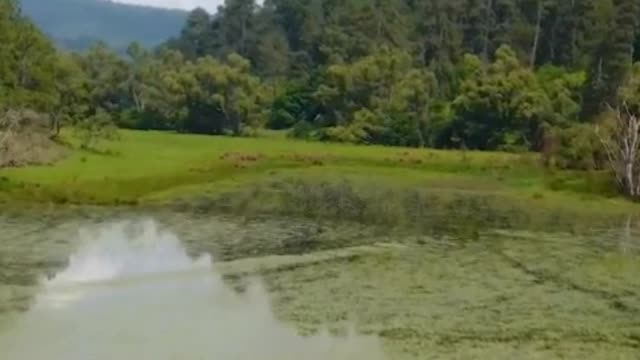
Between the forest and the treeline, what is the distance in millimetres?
110

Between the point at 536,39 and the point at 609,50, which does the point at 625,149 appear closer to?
the point at 609,50

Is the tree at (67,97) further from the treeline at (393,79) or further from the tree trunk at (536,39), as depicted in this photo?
the tree trunk at (536,39)

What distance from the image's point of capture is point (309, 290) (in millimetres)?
23062

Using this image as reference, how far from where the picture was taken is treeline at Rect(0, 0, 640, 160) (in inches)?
2328

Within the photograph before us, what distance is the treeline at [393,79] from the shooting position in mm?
59125

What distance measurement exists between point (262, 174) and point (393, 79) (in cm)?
2946

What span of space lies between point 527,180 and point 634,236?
15443 millimetres

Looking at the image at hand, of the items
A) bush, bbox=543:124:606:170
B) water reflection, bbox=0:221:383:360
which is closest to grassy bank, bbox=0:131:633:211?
bush, bbox=543:124:606:170

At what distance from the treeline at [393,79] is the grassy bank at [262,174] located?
12.7ft

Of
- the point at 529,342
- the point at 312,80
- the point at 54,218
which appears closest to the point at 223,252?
the point at 54,218

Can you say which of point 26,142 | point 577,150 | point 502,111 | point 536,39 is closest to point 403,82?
point 502,111

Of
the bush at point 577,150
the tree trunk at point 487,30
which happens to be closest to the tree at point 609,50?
the tree trunk at point 487,30

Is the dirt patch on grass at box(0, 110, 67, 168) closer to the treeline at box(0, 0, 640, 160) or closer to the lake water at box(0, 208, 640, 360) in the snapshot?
the treeline at box(0, 0, 640, 160)

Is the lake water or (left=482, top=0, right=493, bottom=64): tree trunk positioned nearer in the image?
the lake water
